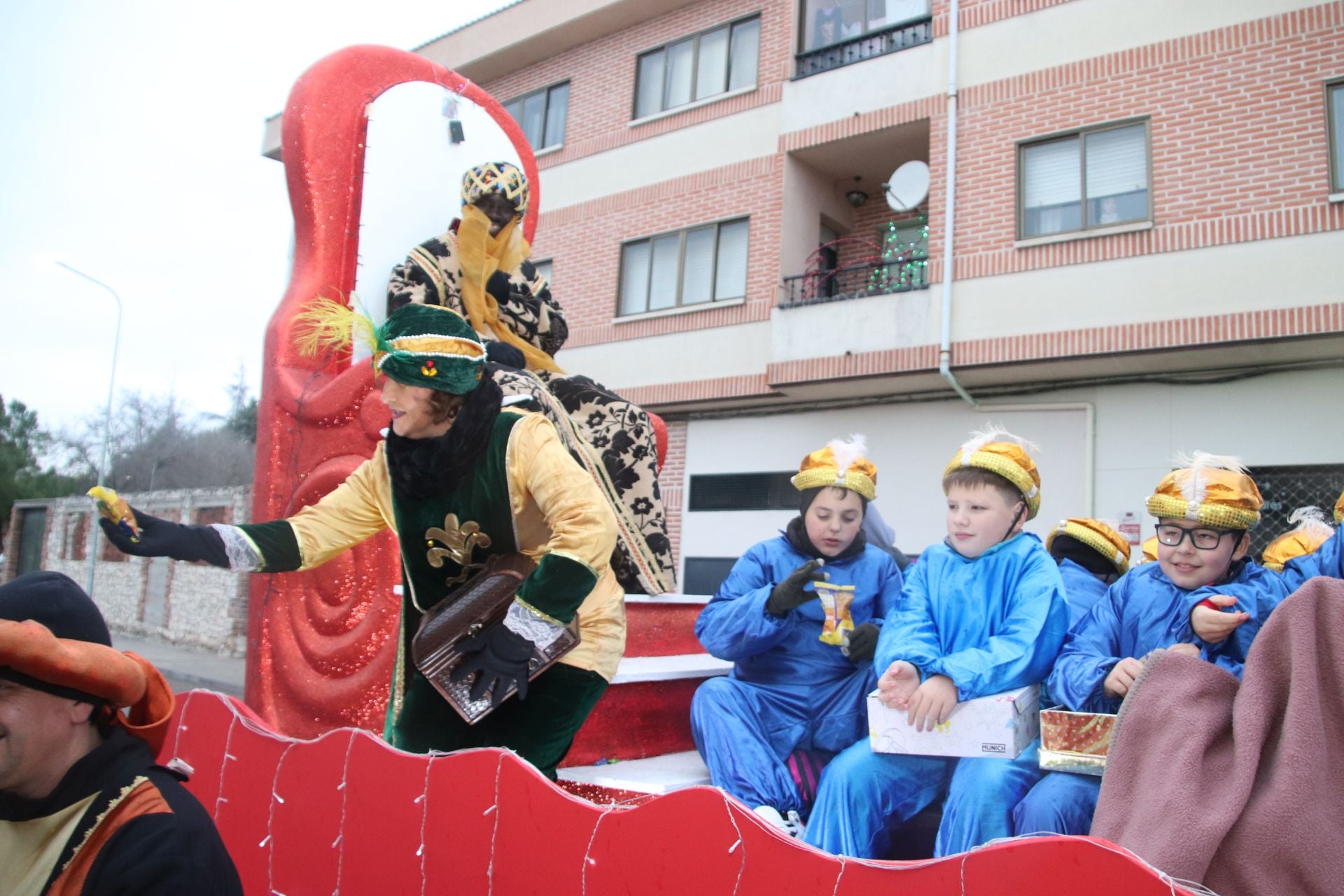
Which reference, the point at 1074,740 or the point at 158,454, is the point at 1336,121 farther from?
the point at 158,454

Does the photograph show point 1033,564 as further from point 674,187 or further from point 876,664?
point 674,187

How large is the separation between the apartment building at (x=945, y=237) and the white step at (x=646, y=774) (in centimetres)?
743

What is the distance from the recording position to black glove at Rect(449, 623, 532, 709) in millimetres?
2359

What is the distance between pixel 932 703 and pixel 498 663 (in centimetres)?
104

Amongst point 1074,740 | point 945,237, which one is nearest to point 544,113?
point 945,237

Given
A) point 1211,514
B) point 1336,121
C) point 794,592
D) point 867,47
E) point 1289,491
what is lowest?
point 794,592

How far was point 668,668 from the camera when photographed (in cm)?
368

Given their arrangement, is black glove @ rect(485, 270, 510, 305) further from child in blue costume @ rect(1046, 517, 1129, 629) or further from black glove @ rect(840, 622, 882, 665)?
child in blue costume @ rect(1046, 517, 1129, 629)

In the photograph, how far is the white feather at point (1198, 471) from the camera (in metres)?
2.54

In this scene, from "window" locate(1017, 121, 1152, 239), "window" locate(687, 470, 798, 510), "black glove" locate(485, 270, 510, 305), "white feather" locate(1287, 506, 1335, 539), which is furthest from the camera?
"window" locate(687, 470, 798, 510)

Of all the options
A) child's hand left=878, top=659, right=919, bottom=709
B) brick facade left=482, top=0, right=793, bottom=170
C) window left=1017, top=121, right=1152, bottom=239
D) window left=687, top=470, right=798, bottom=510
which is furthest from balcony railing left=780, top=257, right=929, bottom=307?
child's hand left=878, top=659, right=919, bottom=709

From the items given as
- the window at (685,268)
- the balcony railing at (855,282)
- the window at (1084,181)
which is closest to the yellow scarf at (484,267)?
the balcony railing at (855,282)

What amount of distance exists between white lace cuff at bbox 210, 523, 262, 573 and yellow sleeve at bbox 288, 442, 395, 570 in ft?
0.48

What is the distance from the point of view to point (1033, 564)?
8.53ft
